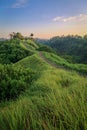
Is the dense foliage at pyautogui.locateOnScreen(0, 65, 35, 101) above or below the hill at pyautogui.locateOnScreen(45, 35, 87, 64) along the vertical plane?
above

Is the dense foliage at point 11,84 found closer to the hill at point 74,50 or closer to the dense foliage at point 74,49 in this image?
the hill at point 74,50

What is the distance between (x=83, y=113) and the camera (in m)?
3.25

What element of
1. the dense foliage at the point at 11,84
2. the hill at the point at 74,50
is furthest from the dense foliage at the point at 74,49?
the dense foliage at the point at 11,84

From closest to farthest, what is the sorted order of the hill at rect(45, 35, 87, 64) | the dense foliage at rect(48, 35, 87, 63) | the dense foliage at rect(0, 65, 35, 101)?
the dense foliage at rect(0, 65, 35, 101)
the hill at rect(45, 35, 87, 64)
the dense foliage at rect(48, 35, 87, 63)

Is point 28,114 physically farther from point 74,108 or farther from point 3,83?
point 3,83

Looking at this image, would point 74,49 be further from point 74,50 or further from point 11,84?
point 11,84

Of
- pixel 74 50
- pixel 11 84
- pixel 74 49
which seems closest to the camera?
pixel 11 84

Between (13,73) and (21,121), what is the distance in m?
9.10

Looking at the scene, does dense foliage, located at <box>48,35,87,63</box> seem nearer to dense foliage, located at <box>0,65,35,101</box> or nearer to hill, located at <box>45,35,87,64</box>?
hill, located at <box>45,35,87,64</box>

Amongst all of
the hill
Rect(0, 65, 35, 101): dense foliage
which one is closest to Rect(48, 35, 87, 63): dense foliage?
the hill

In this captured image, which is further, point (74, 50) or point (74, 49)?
point (74, 49)

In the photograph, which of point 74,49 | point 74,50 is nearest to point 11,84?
point 74,50

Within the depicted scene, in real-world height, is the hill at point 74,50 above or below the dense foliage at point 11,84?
below

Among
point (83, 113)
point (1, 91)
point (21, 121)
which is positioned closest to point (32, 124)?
point (21, 121)
